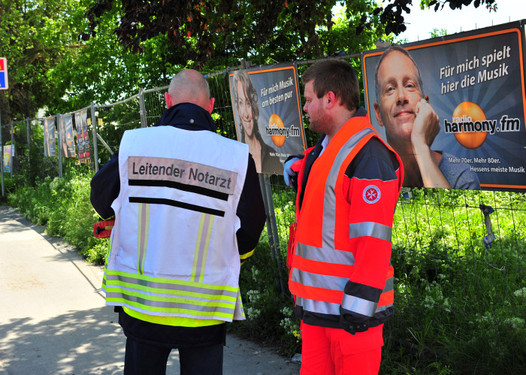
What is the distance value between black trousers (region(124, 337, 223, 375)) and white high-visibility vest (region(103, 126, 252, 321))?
0.61 feet

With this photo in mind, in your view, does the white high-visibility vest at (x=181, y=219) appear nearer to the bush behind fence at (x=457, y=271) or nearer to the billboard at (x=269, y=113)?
the bush behind fence at (x=457, y=271)

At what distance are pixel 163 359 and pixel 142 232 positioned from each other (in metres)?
0.61

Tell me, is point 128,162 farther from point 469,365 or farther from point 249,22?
point 249,22

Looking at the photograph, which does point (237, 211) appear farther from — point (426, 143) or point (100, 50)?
point (100, 50)

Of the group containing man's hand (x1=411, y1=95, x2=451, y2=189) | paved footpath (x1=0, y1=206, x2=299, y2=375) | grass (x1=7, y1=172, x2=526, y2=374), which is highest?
man's hand (x1=411, y1=95, x2=451, y2=189)

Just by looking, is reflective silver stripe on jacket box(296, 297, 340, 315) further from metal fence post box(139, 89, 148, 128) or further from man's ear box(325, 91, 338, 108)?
metal fence post box(139, 89, 148, 128)

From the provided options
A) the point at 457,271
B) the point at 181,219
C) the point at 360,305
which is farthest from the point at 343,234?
the point at 457,271

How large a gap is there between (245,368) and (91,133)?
781 centimetres

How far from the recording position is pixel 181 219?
112 inches

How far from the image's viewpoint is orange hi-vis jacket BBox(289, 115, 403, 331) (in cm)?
265

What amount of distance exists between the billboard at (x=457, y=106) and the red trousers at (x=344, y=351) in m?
1.31

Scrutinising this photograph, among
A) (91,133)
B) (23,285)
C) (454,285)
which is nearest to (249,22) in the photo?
(91,133)

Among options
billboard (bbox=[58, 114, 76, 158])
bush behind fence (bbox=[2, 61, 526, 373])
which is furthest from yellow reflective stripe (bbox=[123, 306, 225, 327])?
billboard (bbox=[58, 114, 76, 158])

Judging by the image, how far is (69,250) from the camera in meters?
10.4
